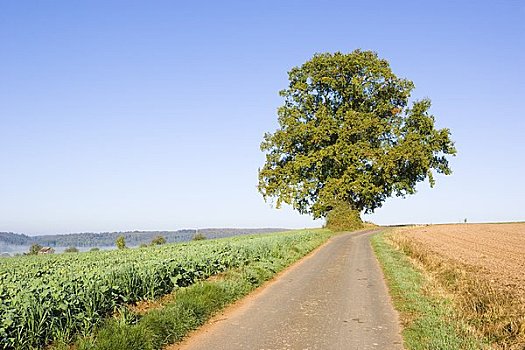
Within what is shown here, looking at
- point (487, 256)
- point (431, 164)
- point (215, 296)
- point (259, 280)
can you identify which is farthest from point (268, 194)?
point (215, 296)

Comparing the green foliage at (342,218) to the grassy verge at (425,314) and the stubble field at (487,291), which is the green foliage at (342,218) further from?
the grassy verge at (425,314)

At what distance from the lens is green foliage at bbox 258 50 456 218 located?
44688 millimetres

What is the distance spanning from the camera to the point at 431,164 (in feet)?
156

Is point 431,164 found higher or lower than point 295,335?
higher

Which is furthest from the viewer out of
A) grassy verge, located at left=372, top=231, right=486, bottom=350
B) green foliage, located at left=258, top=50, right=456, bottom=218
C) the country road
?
green foliage, located at left=258, top=50, right=456, bottom=218

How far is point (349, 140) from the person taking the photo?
45.4 m

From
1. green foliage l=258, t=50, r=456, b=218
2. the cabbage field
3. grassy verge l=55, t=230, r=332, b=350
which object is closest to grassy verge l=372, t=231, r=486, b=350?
grassy verge l=55, t=230, r=332, b=350

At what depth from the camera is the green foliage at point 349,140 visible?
4469cm

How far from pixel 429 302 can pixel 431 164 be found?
39.7 m

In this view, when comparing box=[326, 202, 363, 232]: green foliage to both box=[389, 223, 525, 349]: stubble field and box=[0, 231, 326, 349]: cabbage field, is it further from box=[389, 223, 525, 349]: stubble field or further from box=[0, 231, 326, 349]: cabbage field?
box=[0, 231, 326, 349]: cabbage field

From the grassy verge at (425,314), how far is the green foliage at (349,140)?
29063 millimetres

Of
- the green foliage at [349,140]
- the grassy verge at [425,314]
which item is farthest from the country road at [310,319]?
the green foliage at [349,140]

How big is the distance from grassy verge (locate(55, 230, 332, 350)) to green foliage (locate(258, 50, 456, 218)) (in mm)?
31484

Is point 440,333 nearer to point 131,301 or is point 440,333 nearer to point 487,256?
point 131,301
